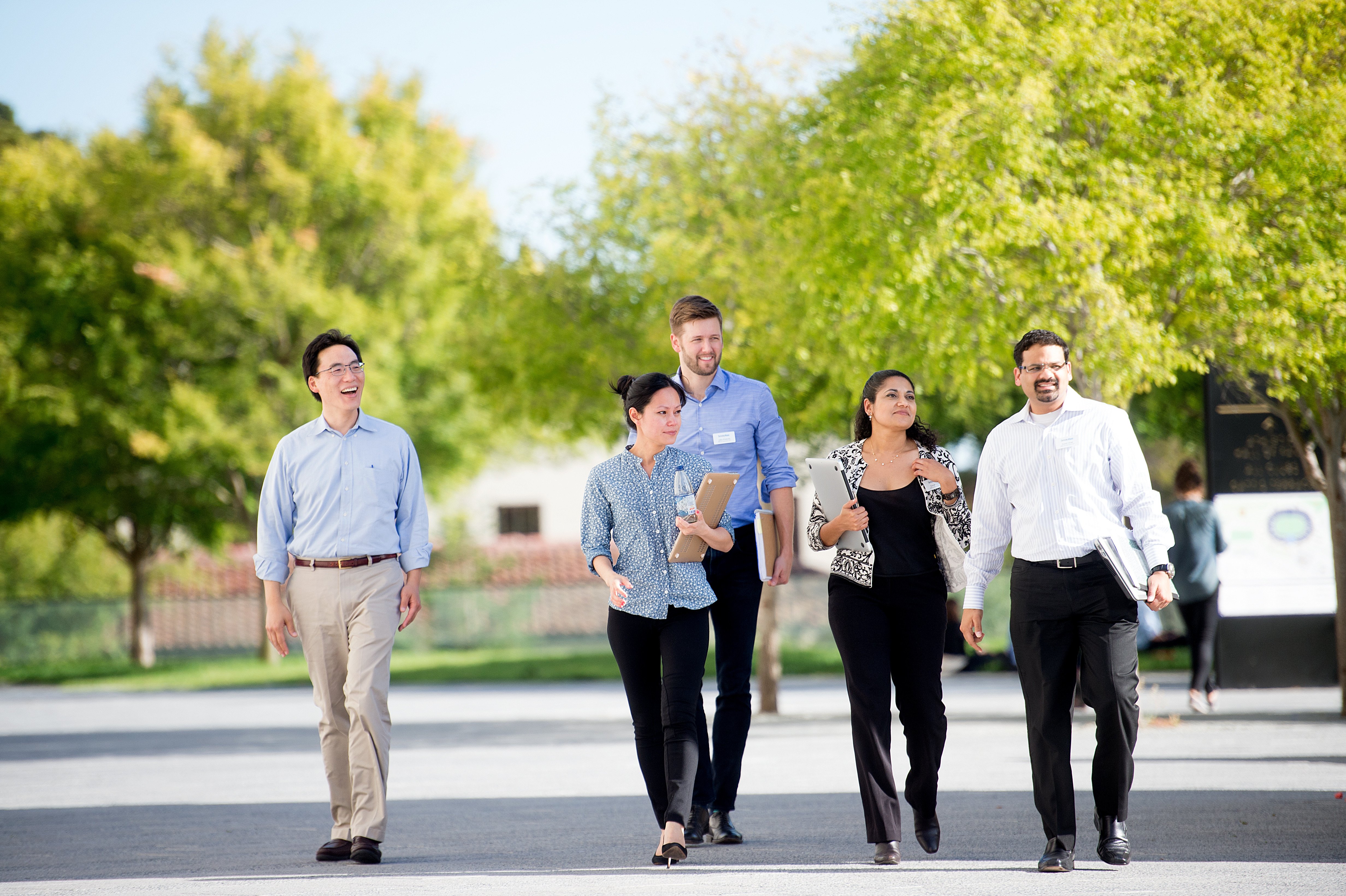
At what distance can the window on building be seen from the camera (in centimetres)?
4606

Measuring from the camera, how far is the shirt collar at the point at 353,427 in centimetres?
701

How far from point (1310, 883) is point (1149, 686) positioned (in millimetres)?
12035

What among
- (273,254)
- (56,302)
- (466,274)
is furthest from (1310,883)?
(56,302)

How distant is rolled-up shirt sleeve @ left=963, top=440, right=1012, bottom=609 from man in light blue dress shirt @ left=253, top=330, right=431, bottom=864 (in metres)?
2.54

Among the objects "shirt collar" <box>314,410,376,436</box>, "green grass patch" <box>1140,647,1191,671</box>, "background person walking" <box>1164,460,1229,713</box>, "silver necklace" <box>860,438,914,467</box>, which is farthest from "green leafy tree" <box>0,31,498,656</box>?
"silver necklace" <box>860,438,914,467</box>

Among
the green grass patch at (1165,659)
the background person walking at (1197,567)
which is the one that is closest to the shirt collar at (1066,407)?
the background person walking at (1197,567)

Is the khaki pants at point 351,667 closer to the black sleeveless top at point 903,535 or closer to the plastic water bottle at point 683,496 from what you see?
the plastic water bottle at point 683,496

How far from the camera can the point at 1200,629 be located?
12.8 meters

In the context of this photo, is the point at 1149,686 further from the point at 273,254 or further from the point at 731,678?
the point at 273,254

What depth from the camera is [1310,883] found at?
5.44 meters

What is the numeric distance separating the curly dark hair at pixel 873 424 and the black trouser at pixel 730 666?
732 mm

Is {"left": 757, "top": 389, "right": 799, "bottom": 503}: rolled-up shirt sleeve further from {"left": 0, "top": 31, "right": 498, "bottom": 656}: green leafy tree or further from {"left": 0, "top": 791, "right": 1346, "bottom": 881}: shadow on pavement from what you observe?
{"left": 0, "top": 31, "right": 498, "bottom": 656}: green leafy tree

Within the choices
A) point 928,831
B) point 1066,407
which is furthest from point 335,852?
point 1066,407

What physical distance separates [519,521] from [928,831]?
133 ft
